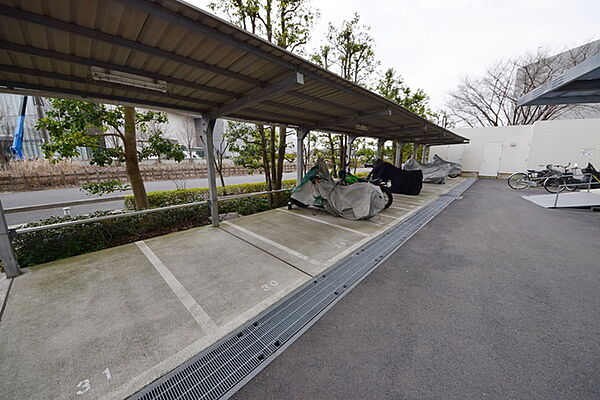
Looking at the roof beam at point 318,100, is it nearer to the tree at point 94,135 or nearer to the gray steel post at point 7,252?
the tree at point 94,135

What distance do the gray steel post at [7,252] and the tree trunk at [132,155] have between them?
1.96 m

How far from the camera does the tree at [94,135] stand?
3432 mm

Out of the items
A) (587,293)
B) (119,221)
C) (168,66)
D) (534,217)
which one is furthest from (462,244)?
(119,221)

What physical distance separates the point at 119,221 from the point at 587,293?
6.65 m

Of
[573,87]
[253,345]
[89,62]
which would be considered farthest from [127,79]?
[573,87]

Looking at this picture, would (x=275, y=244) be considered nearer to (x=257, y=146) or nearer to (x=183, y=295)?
(x=183, y=295)

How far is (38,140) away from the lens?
1506 cm

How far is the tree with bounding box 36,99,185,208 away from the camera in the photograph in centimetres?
343

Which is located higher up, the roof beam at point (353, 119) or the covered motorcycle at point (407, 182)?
the roof beam at point (353, 119)

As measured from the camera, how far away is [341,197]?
4898 millimetres

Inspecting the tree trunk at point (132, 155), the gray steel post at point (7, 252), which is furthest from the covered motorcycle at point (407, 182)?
the gray steel post at point (7, 252)

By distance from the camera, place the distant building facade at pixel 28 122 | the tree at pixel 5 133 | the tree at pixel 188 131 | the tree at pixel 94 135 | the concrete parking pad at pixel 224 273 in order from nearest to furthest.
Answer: the concrete parking pad at pixel 224 273 < the tree at pixel 94 135 < the tree at pixel 5 133 < the distant building facade at pixel 28 122 < the tree at pixel 188 131

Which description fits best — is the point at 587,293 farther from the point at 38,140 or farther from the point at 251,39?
the point at 38,140

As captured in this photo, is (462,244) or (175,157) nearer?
(462,244)
